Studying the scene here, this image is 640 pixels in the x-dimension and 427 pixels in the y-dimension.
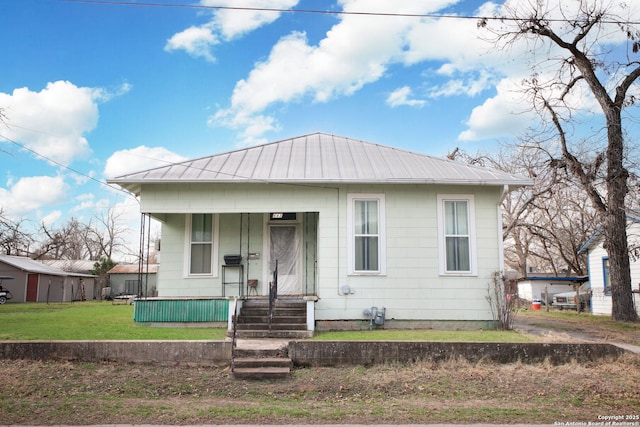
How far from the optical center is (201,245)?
14320mm

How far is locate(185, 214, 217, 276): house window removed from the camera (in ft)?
46.6

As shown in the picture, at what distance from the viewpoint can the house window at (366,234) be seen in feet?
42.9

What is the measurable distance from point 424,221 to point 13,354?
9.29 meters

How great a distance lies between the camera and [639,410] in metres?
6.95

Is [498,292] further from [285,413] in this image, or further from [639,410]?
[285,413]

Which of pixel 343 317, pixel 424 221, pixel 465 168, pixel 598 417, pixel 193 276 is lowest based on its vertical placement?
pixel 598 417

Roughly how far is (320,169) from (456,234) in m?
3.85

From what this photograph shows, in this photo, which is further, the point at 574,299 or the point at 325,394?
the point at 574,299

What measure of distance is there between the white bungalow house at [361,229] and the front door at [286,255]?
0.22 m

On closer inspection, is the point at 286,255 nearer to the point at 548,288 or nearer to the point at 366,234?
the point at 366,234

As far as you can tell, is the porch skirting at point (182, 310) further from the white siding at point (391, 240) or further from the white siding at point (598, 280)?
the white siding at point (598, 280)

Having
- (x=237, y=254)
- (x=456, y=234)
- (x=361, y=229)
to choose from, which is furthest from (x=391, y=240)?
(x=237, y=254)

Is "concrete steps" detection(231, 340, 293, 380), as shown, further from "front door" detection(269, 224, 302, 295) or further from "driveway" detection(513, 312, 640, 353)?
"driveway" detection(513, 312, 640, 353)

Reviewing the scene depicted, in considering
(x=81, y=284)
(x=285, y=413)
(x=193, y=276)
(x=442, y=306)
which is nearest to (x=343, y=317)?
(x=442, y=306)
